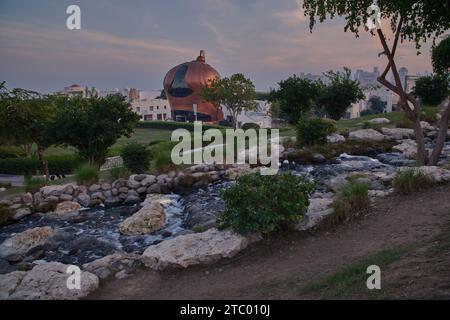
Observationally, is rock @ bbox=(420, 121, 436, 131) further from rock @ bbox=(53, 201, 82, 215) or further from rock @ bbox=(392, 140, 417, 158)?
rock @ bbox=(53, 201, 82, 215)

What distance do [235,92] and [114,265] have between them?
1204 inches

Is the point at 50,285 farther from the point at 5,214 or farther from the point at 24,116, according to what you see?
the point at 24,116

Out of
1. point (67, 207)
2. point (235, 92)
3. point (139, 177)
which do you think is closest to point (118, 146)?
point (235, 92)

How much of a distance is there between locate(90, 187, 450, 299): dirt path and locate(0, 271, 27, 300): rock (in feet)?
4.40

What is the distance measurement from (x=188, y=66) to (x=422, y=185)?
240 ft

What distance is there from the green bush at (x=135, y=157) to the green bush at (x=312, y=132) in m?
7.38

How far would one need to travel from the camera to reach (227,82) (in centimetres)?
3634

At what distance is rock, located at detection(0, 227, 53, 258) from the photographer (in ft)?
29.5

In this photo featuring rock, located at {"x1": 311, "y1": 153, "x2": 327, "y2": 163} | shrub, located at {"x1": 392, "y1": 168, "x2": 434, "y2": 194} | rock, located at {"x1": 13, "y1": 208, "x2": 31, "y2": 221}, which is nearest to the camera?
shrub, located at {"x1": 392, "y1": 168, "x2": 434, "y2": 194}

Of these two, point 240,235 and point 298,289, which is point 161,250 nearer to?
point 240,235

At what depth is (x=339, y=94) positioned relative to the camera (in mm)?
24156

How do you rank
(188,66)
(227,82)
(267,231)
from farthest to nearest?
(188,66) → (227,82) → (267,231)

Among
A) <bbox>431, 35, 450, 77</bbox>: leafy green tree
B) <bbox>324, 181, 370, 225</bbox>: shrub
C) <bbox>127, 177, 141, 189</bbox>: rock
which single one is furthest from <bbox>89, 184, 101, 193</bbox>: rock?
<bbox>431, 35, 450, 77</bbox>: leafy green tree

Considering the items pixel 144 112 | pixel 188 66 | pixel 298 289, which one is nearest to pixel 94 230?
pixel 298 289
